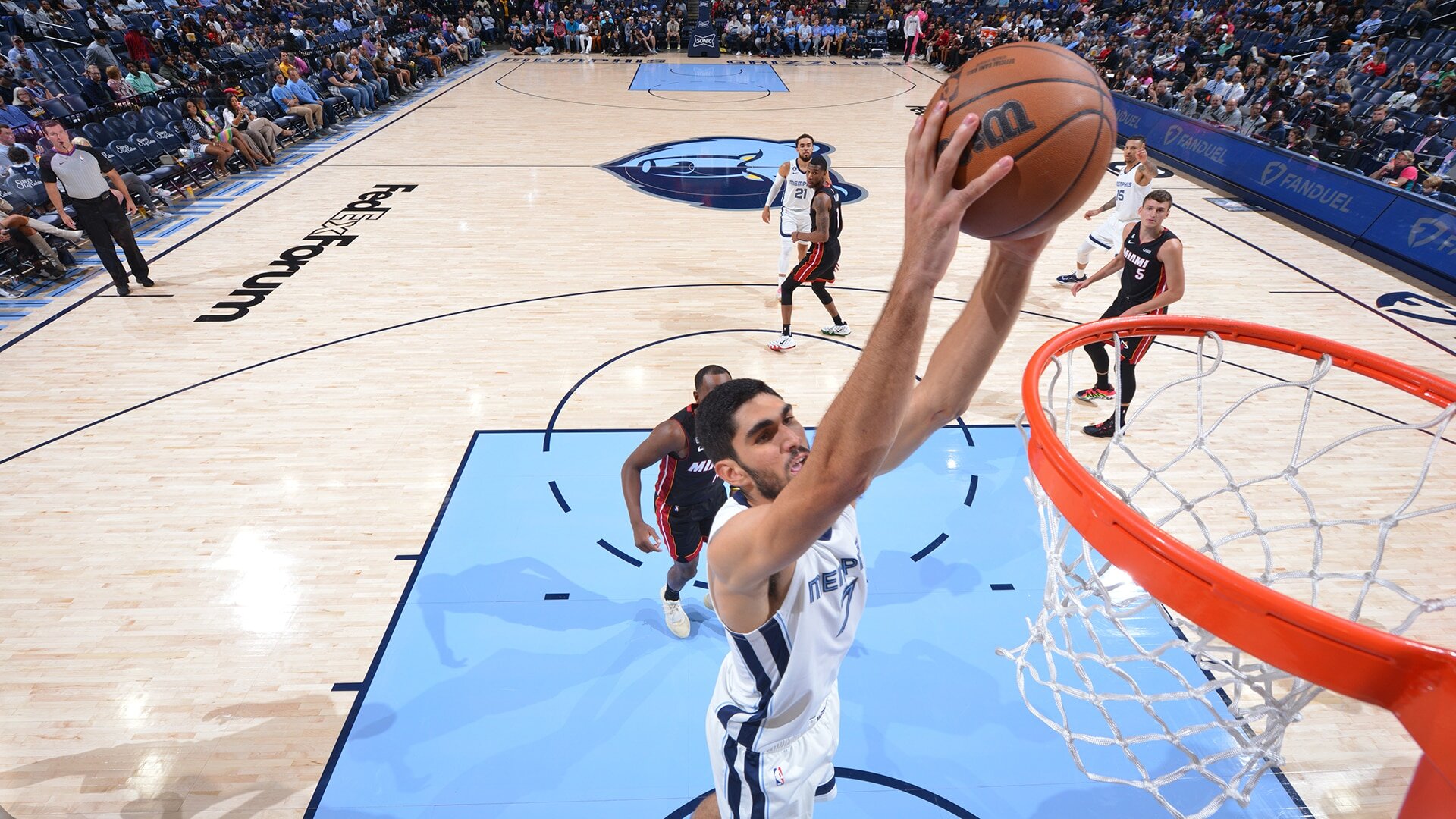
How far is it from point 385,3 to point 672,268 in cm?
2167

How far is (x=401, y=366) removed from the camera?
6.50 m

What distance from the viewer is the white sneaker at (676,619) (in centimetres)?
400

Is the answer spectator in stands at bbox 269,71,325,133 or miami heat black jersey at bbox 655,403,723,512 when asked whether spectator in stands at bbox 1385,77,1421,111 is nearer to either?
miami heat black jersey at bbox 655,403,723,512


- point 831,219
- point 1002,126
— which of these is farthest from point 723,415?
point 831,219

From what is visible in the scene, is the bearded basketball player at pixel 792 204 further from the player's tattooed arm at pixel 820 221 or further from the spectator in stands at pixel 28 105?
the spectator in stands at pixel 28 105

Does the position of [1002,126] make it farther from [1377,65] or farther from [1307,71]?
[1307,71]

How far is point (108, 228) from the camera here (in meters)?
7.39

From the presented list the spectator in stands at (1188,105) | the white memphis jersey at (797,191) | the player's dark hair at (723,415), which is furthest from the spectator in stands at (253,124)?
the spectator in stands at (1188,105)

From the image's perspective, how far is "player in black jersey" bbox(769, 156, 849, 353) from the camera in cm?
620

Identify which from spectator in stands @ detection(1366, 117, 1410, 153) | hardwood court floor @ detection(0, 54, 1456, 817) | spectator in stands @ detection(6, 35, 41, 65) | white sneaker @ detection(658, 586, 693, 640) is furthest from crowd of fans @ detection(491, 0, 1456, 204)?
spectator in stands @ detection(6, 35, 41, 65)

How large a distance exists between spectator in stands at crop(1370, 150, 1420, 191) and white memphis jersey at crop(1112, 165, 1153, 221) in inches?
186

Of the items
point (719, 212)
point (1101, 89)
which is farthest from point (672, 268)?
point (1101, 89)

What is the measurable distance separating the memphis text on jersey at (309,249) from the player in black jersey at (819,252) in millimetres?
5379

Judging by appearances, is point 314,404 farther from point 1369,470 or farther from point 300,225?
point 1369,470
